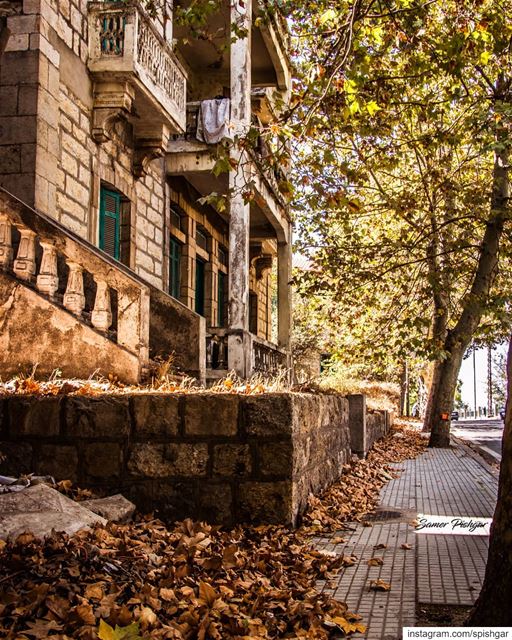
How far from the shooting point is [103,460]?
544cm

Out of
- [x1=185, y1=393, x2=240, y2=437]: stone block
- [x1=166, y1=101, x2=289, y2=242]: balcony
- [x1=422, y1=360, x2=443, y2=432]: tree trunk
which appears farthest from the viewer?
[x1=422, y1=360, x2=443, y2=432]: tree trunk

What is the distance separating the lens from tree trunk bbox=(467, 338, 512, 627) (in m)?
2.95

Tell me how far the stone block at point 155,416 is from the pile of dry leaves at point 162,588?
2.48ft

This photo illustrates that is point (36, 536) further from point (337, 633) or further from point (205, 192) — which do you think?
point (205, 192)

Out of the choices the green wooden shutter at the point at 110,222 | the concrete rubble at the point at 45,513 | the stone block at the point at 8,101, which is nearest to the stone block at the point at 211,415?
the concrete rubble at the point at 45,513

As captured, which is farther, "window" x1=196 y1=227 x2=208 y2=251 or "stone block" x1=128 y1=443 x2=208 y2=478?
"window" x1=196 y1=227 x2=208 y2=251

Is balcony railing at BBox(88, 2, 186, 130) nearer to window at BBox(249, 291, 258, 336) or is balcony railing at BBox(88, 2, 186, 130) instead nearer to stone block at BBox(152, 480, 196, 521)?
stone block at BBox(152, 480, 196, 521)

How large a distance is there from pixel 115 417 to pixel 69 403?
0.37 metres

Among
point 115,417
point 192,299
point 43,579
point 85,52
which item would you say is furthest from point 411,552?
point 192,299

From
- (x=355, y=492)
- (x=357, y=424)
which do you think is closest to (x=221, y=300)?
(x=357, y=424)

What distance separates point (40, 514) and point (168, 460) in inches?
54.3

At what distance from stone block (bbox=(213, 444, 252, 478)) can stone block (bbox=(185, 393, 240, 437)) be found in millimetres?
104

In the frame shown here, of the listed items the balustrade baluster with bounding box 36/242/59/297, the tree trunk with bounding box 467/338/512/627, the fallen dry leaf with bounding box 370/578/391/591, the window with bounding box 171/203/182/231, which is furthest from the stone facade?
the window with bounding box 171/203/182/231

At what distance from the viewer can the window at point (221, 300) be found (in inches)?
798
